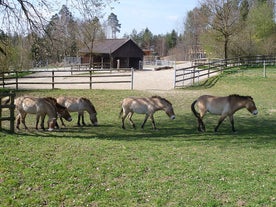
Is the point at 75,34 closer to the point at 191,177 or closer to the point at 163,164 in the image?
the point at 163,164

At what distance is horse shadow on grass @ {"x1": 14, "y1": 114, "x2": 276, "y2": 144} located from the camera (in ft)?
34.2

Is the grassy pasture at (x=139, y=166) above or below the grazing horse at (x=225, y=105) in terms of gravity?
below

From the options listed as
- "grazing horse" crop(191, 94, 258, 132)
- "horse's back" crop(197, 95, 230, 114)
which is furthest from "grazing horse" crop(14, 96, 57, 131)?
"horse's back" crop(197, 95, 230, 114)

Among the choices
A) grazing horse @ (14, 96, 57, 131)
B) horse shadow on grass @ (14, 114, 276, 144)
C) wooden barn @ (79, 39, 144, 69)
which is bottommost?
horse shadow on grass @ (14, 114, 276, 144)

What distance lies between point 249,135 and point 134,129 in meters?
3.76

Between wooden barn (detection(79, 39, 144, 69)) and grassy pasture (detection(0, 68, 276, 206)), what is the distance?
4523 centimetres

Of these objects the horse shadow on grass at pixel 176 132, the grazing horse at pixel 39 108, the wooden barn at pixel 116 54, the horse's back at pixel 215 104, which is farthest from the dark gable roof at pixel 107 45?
the grazing horse at pixel 39 108

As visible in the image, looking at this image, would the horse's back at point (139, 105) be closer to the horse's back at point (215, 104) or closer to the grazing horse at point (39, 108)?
the horse's back at point (215, 104)

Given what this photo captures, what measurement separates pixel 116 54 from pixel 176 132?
4674 centimetres

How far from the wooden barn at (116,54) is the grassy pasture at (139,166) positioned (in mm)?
45231

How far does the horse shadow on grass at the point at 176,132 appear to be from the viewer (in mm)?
10422

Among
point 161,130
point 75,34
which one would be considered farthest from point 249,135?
point 75,34

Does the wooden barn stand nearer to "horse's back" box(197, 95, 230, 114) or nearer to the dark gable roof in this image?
the dark gable roof

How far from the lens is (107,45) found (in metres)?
59.9
